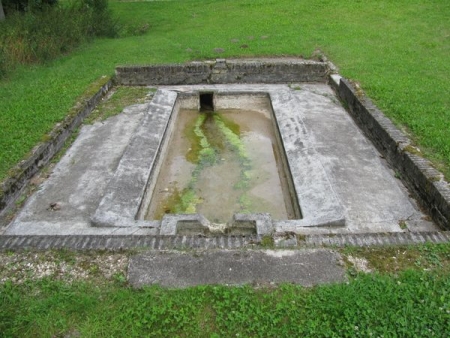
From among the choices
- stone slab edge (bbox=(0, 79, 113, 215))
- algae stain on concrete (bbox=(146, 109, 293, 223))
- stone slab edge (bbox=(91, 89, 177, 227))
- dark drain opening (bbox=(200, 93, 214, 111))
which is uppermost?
stone slab edge (bbox=(0, 79, 113, 215))

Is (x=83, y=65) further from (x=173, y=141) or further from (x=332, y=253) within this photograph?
(x=332, y=253)

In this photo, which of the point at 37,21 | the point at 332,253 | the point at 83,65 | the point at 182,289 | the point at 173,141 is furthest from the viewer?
the point at 37,21

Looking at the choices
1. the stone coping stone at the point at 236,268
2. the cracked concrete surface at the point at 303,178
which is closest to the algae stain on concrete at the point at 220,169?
the cracked concrete surface at the point at 303,178

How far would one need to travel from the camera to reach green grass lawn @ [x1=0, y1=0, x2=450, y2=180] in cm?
660

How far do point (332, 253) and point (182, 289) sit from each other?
1.36 meters

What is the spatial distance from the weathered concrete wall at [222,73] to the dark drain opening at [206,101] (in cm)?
61

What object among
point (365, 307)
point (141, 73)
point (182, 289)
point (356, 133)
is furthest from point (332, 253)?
point (141, 73)

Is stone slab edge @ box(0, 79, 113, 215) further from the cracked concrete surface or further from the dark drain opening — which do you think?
the dark drain opening

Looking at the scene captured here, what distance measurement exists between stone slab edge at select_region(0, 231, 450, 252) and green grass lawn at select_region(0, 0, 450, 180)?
5.44ft

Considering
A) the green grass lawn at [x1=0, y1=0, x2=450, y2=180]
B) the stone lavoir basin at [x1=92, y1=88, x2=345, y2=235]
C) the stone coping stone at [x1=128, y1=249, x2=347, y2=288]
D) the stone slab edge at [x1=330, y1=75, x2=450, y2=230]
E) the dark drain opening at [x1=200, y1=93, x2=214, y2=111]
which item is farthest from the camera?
the dark drain opening at [x1=200, y1=93, x2=214, y2=111]

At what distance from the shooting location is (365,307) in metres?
3.05

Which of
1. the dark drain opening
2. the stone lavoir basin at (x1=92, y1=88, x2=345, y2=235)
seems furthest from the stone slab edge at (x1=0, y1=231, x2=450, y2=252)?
the dark drain opening

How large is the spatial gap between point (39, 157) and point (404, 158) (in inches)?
200

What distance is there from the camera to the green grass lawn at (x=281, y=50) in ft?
21.7
